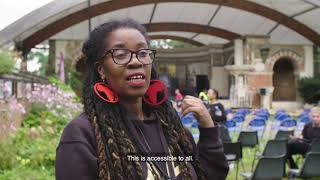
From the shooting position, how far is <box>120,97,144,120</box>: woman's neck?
1460 millimetres

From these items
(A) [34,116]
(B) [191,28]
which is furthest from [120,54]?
(B) [191,28]

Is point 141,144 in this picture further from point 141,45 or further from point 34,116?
point 34,116

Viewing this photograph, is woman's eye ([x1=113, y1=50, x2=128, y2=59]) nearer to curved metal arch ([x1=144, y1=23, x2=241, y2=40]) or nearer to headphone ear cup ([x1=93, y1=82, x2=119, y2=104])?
headphone ear cup ([x1=93, y1=82, x2=119, y2=104])

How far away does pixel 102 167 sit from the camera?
4.16ft

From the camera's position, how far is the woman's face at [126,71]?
142cm

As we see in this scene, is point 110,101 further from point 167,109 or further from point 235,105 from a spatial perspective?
point 235,105

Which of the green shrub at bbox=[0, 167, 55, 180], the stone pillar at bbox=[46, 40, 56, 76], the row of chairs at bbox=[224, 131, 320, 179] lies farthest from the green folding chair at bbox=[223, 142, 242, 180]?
the stone pillar at bbox=[46, 40, 56, 76]

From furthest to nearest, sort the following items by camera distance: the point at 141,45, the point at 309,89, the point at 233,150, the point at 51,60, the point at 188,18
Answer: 1. the point at 309,89
2. the point at 188,18
3. the point at 51,60
4. the point at 233,150
5. the point at 141,45

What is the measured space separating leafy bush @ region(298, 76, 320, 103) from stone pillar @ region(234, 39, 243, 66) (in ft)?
11.5

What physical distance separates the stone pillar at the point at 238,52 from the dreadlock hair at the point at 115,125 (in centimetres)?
2351

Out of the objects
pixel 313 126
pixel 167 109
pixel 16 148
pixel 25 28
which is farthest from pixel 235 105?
pixel 167 109

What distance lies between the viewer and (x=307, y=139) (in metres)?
7.40

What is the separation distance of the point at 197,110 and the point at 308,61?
83.3ft

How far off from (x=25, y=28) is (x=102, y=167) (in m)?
19.2
